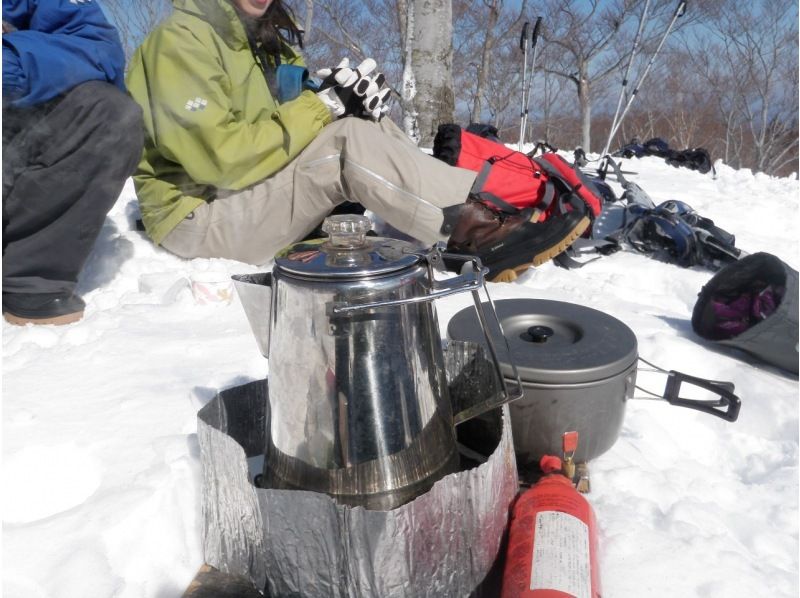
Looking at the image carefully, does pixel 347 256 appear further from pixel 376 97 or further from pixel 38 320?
Answer: pixel 376 97

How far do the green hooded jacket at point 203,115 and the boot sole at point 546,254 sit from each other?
3.83ft

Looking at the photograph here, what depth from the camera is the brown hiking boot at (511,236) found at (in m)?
2.88

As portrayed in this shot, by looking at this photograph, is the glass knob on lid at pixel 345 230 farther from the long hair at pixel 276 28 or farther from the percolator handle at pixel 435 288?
the long hair at pixel 276 28

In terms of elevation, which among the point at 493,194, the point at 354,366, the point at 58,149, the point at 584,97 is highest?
the point at 58,149

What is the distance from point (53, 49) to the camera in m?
1.88

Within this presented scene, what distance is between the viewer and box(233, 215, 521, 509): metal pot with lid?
992 mm

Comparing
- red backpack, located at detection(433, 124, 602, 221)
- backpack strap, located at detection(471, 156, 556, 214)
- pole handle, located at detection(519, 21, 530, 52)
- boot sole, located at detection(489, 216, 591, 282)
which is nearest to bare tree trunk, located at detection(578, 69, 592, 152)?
pole handle, located at detection(519, 21, 530, 52)

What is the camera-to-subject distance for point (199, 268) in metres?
2.54

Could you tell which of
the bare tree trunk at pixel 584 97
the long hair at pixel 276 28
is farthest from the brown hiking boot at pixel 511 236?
the bare tree trunk at pixel 584 97

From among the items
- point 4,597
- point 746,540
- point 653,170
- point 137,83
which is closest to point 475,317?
point 746,540

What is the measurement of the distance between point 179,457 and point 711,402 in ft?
4.53

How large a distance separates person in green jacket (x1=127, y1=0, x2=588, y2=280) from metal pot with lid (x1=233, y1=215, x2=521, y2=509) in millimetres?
1445

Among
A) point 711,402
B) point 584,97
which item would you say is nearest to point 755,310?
point 711,402

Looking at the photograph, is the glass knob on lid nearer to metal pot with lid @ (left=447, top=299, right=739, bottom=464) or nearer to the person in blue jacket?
metal pot with lid @ (left=447, top=299, right=739, bottom=464)
